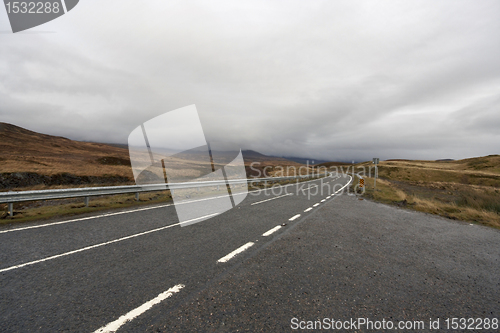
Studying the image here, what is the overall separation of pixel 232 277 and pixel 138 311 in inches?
56.3

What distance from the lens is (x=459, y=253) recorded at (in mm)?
5090

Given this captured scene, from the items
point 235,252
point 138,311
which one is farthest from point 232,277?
point 138,311

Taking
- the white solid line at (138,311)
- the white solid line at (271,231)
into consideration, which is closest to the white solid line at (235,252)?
the white solid line at (271,231)

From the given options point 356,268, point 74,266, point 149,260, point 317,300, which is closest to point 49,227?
point 74,266

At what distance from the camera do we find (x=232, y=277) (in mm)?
3572

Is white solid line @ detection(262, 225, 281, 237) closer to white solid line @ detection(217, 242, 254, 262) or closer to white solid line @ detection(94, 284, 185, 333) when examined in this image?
white solid line @ detection(217, 242, 254, 262)

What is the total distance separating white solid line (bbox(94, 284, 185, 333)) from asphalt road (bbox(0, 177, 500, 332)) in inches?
0.8

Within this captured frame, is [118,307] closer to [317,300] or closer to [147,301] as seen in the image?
[147,301]

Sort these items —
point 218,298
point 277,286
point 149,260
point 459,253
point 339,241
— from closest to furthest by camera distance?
point 218,298 → point 277,286 → point 149,260 → point 459,253 → point 339,241

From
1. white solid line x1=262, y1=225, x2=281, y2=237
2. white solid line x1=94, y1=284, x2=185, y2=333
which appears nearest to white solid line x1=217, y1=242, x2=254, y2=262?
white solid line x1=262, y1=225, x2=281, y2=237

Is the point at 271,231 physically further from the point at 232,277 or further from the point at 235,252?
the point at 232,277

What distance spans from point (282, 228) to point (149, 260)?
3.91 m

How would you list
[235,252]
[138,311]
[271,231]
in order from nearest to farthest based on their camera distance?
[138,311]
[235,252]
[271,231]

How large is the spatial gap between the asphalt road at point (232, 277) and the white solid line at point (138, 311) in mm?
20
